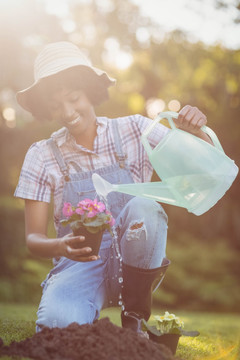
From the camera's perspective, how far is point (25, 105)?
2785mm

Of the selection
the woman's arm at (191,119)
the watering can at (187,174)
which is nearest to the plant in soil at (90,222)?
the watering can at (187,174)

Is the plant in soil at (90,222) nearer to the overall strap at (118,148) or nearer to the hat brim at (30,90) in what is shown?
the overall strap at (118,148)

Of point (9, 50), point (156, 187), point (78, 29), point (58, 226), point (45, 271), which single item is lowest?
point (45, 271)

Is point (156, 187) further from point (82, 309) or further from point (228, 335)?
point (228, 335)

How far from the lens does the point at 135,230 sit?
86.7 inches

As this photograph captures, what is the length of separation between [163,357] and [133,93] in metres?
7.93

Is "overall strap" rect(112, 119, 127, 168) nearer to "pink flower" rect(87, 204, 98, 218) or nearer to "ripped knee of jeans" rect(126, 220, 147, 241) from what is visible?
"ripped knee of jeans" rect(126, 220, 147, 241)

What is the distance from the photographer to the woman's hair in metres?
2.55

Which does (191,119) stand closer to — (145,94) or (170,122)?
(170,122)

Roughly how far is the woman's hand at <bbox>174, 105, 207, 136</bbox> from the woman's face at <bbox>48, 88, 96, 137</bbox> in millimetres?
570

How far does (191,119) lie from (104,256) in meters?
0.86

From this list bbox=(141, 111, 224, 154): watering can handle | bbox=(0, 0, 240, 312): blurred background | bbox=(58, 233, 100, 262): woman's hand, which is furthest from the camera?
bbox=(0, 0, 240, 312): blurred background

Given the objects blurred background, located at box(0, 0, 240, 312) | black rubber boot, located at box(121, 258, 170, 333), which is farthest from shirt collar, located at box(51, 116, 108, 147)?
blurred background, located at box(0, 0, 240, 312)

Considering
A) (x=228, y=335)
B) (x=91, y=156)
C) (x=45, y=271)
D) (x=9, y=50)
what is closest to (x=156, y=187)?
(x=91, y=156)
